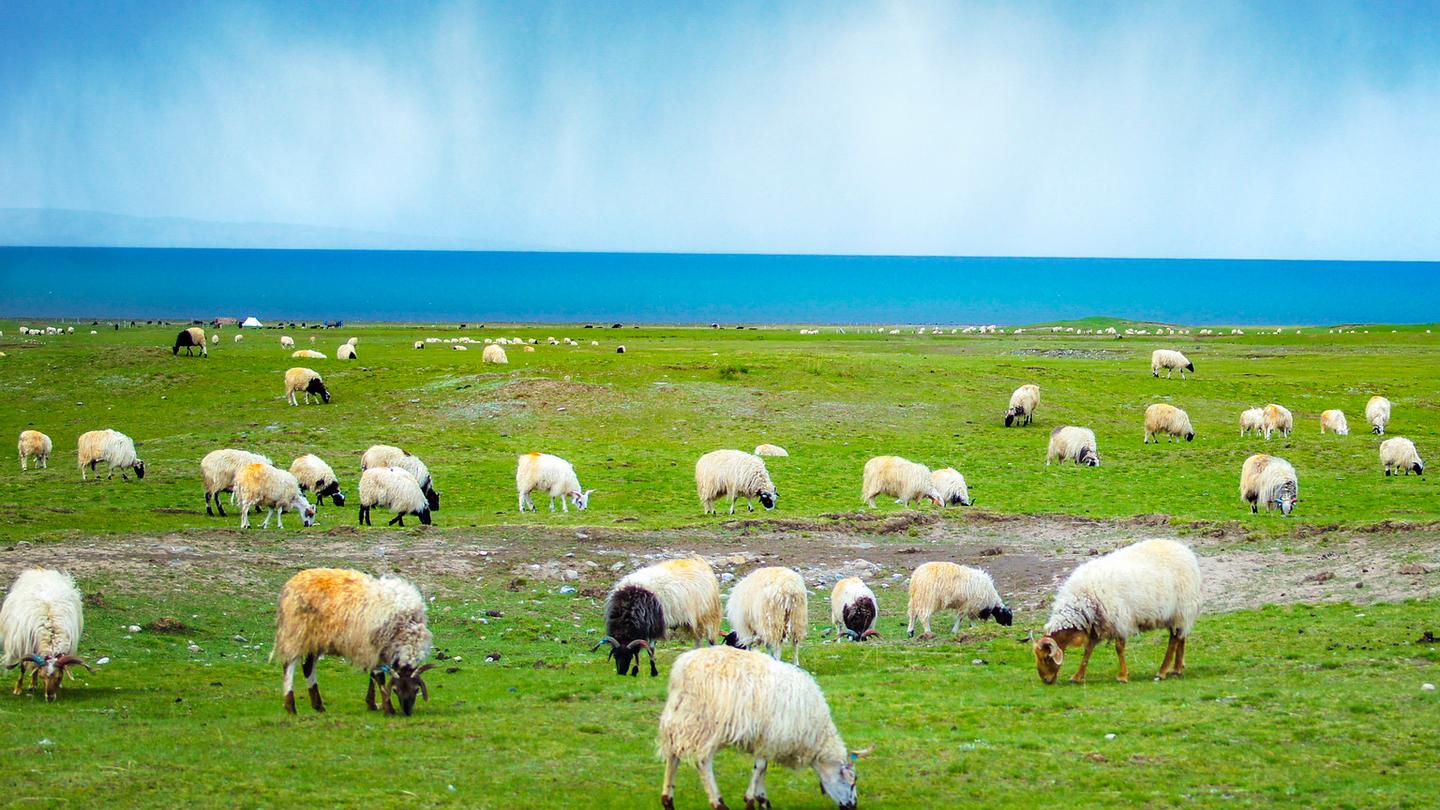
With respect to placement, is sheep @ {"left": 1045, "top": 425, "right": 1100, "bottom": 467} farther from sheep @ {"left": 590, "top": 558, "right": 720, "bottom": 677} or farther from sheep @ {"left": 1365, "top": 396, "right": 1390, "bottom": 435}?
sheep @ {"left": 590, "top": 558, "right": 720, "bottom": 677}

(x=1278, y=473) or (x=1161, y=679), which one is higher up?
(x=1278, y=473)

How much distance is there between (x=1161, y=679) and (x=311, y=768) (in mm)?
9711

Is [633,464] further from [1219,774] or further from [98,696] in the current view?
[1219,774]

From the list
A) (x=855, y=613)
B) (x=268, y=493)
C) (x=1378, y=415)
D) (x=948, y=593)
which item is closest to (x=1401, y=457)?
(x=1378, y=415)

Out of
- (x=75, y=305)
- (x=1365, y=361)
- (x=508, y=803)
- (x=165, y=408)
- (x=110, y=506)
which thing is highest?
(x=75, y=305)

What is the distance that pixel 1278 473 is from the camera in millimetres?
27047

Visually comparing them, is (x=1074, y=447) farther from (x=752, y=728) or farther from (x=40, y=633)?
(x=40, y=633)

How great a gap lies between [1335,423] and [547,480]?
29156 millimetres

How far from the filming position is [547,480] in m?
28.7

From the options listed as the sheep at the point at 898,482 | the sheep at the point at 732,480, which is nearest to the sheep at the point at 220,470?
the sheep at the point at 732,480

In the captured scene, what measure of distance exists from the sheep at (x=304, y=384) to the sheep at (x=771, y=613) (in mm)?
33124

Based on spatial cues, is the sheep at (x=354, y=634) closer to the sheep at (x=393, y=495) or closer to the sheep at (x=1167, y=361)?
the sheep at (x=393, y=495)

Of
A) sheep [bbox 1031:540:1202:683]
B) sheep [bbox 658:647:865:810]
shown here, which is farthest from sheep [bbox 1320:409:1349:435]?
sheep [bbox 658:647:865:810]

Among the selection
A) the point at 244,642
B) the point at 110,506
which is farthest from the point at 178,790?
the point at 110,506
